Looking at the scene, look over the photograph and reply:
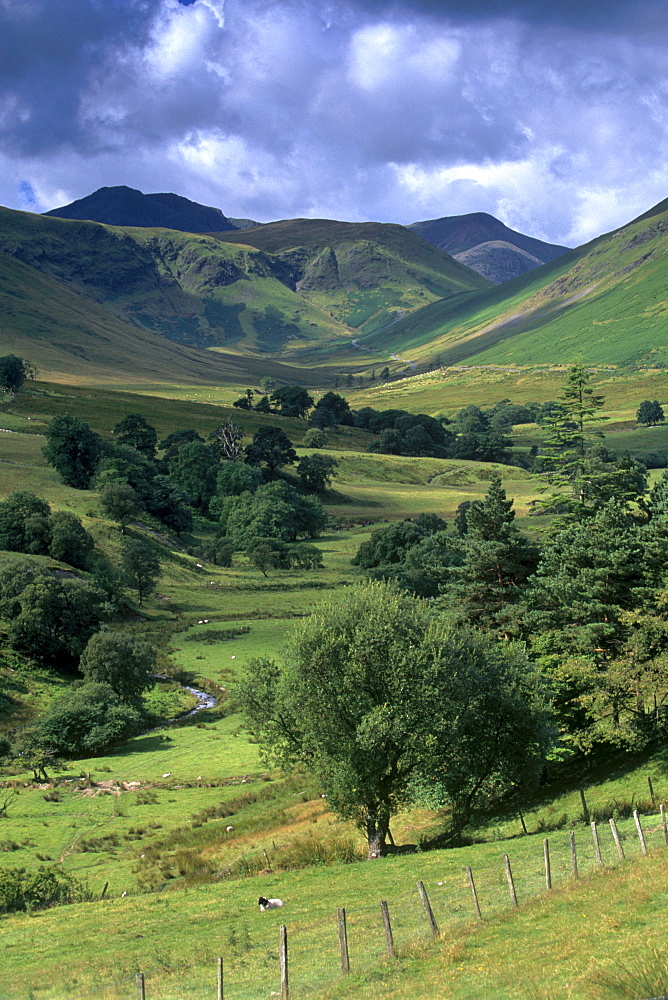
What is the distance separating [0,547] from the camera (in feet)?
265

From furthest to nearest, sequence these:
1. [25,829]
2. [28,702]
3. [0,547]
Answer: [0,547]
[28,702]
[25,829]

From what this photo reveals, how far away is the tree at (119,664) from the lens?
5941 cm

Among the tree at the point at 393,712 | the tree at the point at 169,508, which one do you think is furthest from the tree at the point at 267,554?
the tree at the point at 393,712

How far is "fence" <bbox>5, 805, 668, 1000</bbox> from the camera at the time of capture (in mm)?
16078

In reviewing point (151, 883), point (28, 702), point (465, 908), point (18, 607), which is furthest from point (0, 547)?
point (465, 908)

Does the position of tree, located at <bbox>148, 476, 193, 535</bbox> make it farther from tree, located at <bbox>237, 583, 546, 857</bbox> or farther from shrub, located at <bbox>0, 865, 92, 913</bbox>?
shrub, located at <bbox>0, 865, 92, 913</bbox>

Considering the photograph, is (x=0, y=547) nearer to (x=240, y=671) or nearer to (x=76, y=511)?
(x=76, y=511)

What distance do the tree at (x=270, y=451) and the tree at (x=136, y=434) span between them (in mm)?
19862

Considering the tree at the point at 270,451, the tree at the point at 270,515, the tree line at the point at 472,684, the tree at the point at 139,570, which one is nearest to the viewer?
the tree line at the point at 472,684

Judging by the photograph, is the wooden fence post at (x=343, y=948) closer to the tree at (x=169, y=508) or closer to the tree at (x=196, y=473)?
the tree at (x=169, y=508)

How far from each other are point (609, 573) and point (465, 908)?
919 inches

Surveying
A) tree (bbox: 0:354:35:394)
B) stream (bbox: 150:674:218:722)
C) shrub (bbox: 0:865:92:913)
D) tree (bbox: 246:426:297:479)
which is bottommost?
stream (bbox: 150:674:218:722)

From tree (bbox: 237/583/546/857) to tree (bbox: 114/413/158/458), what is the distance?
132 m

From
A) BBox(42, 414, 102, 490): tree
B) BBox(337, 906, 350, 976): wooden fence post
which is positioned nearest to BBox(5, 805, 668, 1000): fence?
BBox(337, 906, 350, 976): wooden fence post
